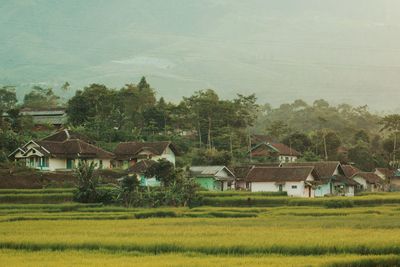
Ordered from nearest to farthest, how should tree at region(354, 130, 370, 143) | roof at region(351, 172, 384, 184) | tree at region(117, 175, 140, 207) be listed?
tree at region(117, 175, 140, 207)
roof at region(351, 172, 384, 184)
tree at region(354, 130, 370, 143)

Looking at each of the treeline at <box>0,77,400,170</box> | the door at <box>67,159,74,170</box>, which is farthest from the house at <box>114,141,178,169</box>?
the door at <box>67,159,74,170</box>

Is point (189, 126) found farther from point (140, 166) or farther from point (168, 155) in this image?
point (140, 166)

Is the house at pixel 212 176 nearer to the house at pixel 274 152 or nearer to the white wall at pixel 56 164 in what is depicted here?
the white wall at pixel 56 164

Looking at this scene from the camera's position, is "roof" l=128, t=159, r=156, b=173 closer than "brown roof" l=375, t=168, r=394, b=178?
Yes

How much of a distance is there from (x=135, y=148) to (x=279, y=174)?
1159 centimetres

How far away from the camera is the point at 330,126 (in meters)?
106

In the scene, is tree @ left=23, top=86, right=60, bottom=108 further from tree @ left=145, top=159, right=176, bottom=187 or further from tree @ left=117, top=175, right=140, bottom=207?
tree @ left=117, top=175, right=140, bottom=207

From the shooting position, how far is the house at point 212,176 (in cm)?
5638

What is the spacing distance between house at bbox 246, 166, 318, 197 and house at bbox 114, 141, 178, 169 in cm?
739

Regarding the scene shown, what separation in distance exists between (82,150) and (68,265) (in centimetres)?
3713

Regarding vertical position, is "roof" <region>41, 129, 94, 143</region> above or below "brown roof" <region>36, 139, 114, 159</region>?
above

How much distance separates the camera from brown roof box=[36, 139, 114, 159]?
5312 centimetres

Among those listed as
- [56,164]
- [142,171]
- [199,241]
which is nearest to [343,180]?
[142,171]

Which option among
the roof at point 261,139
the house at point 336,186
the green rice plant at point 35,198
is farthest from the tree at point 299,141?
the green rice plant at point 35,198
